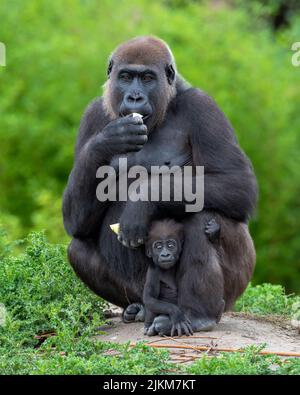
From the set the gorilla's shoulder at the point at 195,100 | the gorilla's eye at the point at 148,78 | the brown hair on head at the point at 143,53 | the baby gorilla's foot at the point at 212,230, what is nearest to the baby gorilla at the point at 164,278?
the baby gorilla's foot at the point at 212,230

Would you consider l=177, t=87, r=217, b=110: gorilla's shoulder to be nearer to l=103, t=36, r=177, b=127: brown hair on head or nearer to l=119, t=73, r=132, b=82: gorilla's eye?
l=103, t=36, r=177, b=127: brown hair on head

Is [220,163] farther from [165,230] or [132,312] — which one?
[132,312]

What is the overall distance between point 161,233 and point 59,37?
6966 mm

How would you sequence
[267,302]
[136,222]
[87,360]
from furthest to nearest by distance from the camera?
[267,302]
[136,222]
[87,360]

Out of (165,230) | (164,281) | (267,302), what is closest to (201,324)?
(164,281)

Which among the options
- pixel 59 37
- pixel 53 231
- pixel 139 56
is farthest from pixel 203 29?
pixel 139 56

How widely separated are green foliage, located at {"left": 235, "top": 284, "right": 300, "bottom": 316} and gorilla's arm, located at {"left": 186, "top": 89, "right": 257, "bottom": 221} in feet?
4.45

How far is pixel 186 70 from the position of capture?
39.1 feet

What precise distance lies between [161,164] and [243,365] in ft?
5.53

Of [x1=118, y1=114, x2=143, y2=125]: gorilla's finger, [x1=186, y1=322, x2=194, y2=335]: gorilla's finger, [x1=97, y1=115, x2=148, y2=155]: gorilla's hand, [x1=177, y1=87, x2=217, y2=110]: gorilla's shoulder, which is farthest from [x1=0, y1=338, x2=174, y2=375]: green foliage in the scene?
[x1=177, y1=87, x2=217, y2=110]: gorilla's shoulder

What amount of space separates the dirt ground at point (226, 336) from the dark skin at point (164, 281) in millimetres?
98

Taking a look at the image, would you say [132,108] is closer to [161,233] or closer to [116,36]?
[161,233]

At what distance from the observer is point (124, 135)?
18.7 ft

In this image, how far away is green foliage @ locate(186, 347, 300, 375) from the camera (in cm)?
470
